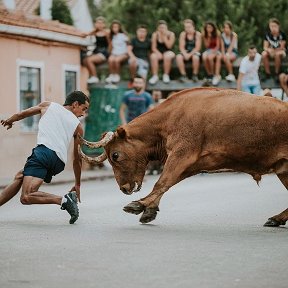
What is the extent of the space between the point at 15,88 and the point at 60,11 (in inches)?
214

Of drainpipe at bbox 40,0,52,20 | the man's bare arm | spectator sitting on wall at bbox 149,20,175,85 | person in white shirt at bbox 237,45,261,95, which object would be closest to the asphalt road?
the man's bare arm

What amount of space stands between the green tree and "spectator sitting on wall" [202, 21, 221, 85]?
5280 mm

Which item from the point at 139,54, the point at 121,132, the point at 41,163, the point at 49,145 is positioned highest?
the point at 139,54

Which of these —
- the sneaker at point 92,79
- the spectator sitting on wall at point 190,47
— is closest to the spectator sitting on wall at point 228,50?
the spectator sitting on wall at point 190,47

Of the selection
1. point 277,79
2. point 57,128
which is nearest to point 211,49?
point 277,79

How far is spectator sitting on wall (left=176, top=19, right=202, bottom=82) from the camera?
25406 mm

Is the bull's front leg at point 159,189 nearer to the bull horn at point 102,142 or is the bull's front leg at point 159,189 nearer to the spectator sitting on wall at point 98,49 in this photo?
the bull horn at point 102,142

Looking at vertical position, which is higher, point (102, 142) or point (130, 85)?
point (130, 85)

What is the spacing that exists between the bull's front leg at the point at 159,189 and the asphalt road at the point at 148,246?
155 mm

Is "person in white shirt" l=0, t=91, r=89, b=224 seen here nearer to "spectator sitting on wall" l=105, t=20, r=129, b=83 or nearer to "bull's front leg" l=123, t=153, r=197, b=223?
"bull's front leg" l=123, t=153, r=197, b=223

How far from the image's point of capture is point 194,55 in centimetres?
2584

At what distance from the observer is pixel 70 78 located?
2780 cm

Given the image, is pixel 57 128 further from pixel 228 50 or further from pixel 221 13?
pixel 221 13

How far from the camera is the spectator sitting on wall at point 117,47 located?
26062 mm
